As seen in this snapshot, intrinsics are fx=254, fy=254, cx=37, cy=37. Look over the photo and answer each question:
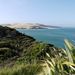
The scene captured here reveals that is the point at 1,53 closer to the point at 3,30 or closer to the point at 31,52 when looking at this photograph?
the point at 31,52

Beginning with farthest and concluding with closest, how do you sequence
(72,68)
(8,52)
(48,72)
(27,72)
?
(8,52) < (27,72) < (48,72) < (72,68)

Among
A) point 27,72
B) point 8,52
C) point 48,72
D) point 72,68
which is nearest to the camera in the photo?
point 72,68

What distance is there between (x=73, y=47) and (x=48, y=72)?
2.38 feet

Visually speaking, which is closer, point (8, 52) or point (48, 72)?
point (48, 72)

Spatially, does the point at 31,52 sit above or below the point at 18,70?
below

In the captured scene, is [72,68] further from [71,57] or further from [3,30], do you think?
[3,30]

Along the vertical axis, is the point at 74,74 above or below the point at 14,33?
above

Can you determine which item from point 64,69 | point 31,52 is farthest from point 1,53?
point 64,69

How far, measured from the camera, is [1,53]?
18438mm

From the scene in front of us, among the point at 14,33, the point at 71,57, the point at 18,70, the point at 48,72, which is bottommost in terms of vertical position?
the point at 14,33

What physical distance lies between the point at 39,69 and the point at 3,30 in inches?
969

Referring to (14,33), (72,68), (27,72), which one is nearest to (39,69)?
(27,72)

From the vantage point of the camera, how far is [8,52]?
1822 cm

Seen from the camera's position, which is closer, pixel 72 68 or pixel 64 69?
pixel 72 68
